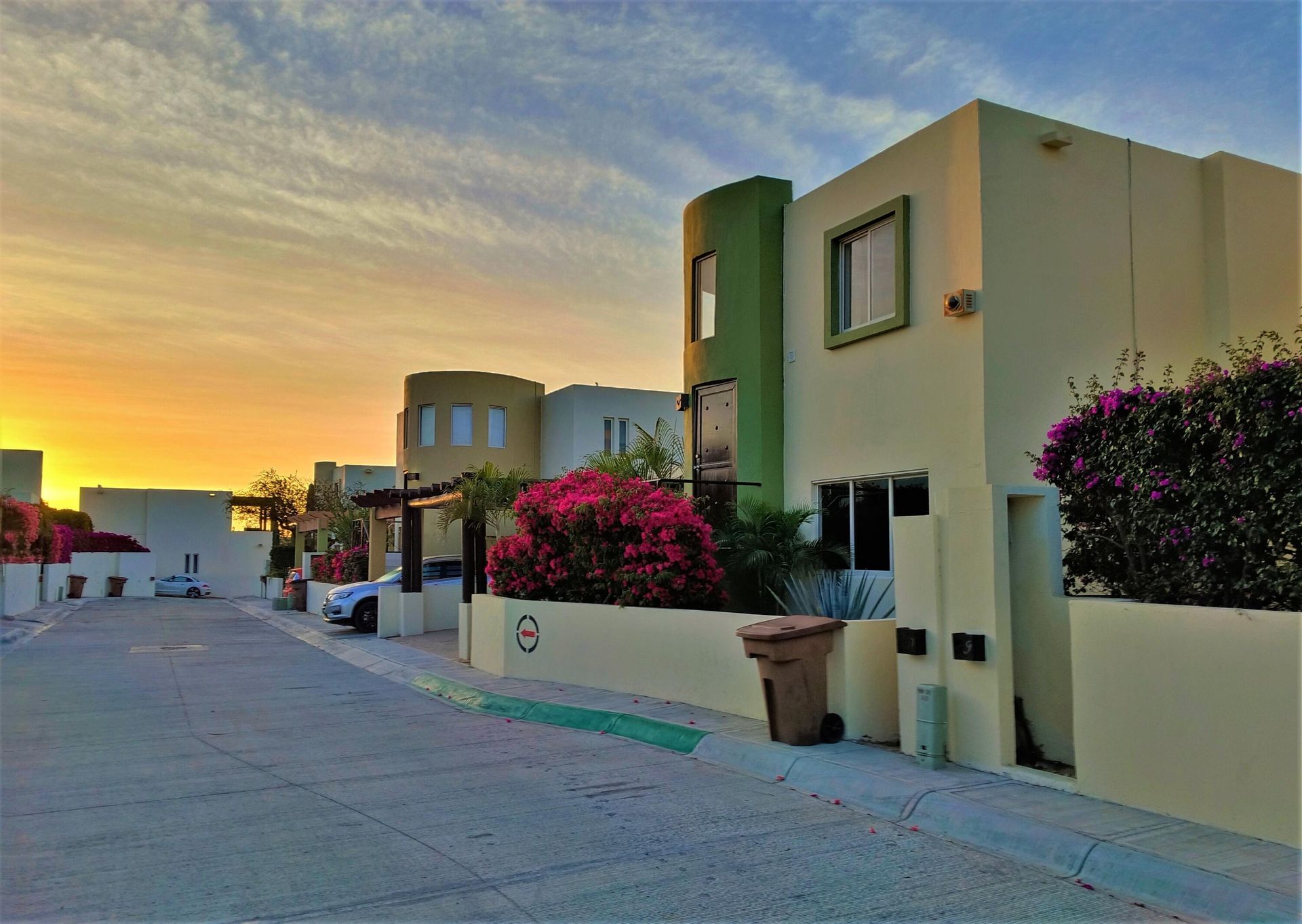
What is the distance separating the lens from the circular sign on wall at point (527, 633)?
45.1ft

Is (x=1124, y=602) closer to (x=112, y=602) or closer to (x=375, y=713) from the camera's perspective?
(x=375, y=713)

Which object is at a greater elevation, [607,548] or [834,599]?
[607,548]

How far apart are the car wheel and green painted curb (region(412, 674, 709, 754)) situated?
989 cm

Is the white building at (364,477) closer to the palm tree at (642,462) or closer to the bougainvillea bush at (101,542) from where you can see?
the bougainvillea bush at (101,542)

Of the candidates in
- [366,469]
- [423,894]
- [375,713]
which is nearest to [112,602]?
[366,469]

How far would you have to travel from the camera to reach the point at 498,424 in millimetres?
35312

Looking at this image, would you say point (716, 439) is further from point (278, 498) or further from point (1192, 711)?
point (278, 498)

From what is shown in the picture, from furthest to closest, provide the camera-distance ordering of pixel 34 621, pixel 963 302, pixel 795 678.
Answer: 1. pixel 34 621
2. pixel 963 302
3. pixel 795 678

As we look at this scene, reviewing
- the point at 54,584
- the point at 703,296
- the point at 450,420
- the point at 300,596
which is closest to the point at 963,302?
the point at 703,296

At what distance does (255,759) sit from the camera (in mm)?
8883

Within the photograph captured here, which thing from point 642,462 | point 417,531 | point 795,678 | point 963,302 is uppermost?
point 963,302

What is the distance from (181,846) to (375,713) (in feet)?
18.0

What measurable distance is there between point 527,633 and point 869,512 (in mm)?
5086

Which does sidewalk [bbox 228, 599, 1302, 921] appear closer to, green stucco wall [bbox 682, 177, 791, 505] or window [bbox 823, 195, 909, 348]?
green stucco wall [bbox 682, 177, 791, 505]
